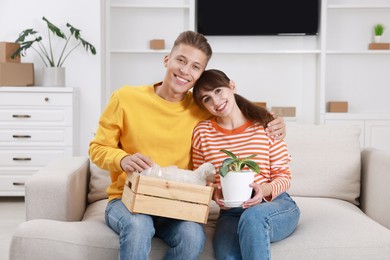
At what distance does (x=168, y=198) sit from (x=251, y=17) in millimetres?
3855

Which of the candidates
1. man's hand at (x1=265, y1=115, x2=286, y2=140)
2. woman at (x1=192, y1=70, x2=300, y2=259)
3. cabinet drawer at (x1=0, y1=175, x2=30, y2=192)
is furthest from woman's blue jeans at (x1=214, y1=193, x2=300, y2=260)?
cabinet drawer at (x1=0, y1=175, x2=30, y2=192)

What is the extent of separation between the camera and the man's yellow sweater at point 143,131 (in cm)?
218

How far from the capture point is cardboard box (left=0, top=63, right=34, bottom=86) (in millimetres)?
4527

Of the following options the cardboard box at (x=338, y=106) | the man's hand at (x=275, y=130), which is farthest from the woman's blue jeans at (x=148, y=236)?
the cardboard box at (x=338, y=106)

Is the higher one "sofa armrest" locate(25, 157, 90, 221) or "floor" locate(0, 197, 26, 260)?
"sofa armrest" locate(25, 157, 90, 221)

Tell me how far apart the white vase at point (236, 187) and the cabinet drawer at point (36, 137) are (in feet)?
9.47

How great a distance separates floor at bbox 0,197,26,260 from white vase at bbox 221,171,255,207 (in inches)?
60.6

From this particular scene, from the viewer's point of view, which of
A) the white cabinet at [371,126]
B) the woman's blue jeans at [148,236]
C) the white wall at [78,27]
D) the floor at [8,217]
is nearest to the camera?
the woman's blue jeans at [148,236]

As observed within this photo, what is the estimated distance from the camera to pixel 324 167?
2.59m

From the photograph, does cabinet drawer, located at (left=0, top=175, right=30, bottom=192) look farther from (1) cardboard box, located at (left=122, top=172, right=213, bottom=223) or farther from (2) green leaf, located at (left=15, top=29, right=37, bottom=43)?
(1) cardboard box, located at (left=122, top=172, right=213, bottom=223)

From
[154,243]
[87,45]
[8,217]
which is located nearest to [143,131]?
[154,243]

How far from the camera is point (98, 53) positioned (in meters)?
4.90

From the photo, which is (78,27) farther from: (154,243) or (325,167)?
(154,243)

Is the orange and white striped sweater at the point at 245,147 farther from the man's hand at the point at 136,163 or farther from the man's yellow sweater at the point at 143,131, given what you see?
the man's hand at the point at 136,163
